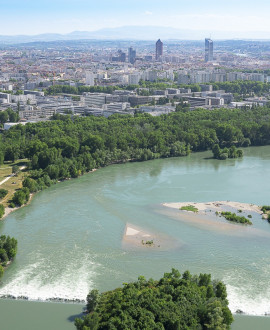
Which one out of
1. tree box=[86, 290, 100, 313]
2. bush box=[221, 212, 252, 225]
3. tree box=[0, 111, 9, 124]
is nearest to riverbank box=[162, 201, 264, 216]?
bush box=[221, 212, 252, 225]

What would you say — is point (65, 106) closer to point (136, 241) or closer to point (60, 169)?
point (60, 169)

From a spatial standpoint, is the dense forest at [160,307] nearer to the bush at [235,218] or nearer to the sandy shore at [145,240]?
the sandy shore at [145,240]

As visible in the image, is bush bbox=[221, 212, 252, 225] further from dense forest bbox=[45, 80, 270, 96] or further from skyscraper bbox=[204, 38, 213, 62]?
skyscraper bbox=[204, 38, 213, 62]

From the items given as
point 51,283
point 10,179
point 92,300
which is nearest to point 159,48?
point 10,179

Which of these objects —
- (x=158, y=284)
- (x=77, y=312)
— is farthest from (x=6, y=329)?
(x=158, y=284)

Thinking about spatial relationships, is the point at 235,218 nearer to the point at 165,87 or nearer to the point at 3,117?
the point at 3,117
